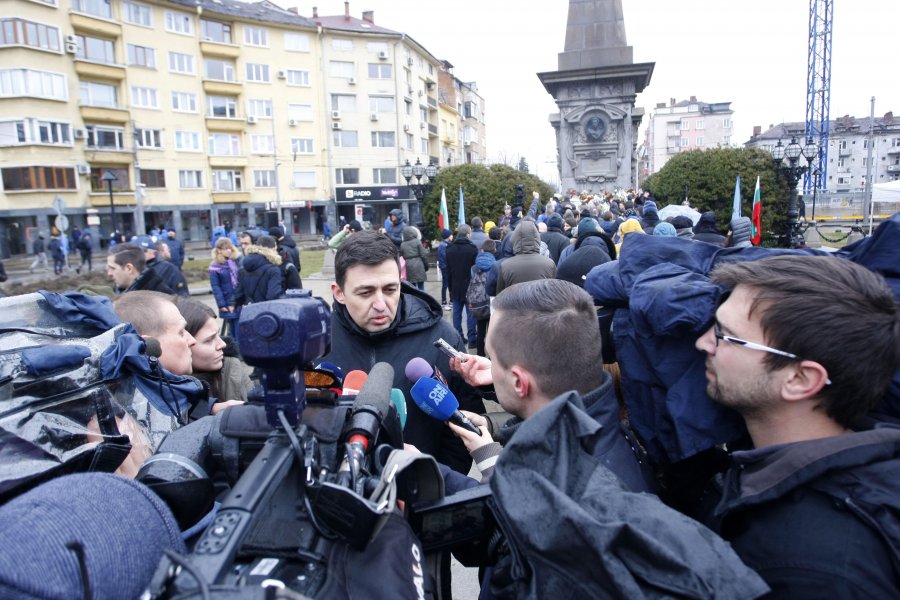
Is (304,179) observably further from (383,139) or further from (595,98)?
(595,98)

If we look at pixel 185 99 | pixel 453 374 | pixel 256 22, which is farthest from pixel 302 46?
pixel 453 374

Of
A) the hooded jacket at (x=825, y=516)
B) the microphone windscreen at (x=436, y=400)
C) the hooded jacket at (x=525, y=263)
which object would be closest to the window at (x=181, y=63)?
the hooded jacket at (x=525, y=263)

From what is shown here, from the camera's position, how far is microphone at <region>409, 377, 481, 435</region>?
2.11 meters

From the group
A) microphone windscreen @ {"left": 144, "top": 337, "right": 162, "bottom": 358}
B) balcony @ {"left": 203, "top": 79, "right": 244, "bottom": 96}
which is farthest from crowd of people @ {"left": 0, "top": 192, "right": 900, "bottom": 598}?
balcony @ {"left": 203, "top": 79, "right": 244, "bottom": 96}

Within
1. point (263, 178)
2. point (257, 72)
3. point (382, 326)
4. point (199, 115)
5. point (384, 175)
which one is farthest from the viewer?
point (384, 175)

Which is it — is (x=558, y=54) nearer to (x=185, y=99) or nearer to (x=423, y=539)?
(x=423, y=539)

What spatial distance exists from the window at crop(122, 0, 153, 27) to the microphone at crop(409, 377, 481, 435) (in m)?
48.3

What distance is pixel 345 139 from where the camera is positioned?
53219 mm

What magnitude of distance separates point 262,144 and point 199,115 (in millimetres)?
5277

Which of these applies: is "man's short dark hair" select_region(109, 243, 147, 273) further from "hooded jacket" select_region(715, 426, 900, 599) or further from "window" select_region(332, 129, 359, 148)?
"window" select_region(332, 129, 359, 148)

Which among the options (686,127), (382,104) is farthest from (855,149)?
(382,104)

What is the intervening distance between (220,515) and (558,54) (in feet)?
92.2

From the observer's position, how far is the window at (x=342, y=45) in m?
52.0

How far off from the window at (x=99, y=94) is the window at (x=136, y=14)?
4.81m
